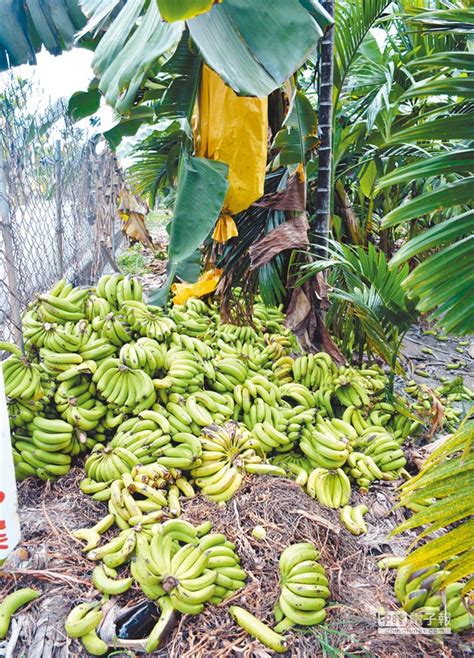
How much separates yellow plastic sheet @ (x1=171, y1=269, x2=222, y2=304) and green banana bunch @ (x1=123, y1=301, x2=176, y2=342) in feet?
3.49

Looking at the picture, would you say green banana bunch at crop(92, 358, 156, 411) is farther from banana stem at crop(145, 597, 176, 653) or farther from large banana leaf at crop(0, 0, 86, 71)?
large banana leaf at crop(0, 0, 86, 71)

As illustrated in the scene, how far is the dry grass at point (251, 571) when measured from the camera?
1.67m

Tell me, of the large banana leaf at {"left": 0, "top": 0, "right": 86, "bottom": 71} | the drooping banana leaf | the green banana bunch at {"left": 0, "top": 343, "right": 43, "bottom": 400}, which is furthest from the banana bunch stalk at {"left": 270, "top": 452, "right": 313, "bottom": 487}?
the large banana leaf at {"left": 0, "top": 0, "right": 86, "bottom": 71}

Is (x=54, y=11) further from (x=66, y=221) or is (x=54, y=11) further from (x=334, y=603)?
(x=334, y=603)

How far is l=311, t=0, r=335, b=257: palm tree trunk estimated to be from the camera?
3.13m

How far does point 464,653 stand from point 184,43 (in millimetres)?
3227

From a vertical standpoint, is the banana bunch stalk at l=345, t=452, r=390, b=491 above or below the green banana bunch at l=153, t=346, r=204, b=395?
below

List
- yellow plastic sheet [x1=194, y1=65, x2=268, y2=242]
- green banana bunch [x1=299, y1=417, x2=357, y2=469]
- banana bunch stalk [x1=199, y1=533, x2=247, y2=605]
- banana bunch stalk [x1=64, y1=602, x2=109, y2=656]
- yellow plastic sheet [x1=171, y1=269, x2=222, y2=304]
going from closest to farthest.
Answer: banana bunch stalk [x1=64, y1=602, x2=109, y2=656], banana bunch stalk [x1=199, y1=533, x2=247, y2=605], green banana bunch [x1=299, y1=417, x2=357, y2=469], yellow plastic sheet [x1=194, y1=65, x2=268, y2=242], yellow plastic sheet [x1=171, y1=269, x2=222, y2=304]

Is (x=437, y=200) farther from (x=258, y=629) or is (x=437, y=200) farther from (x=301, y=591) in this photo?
(x=258, y=629)

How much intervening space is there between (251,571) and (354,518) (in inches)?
25.5

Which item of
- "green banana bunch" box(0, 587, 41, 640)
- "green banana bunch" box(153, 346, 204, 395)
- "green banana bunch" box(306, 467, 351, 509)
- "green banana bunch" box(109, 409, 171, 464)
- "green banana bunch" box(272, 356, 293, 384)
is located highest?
"green banana bunch" box(153, 346, 204, 395)

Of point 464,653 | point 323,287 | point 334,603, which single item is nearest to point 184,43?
point 323,287

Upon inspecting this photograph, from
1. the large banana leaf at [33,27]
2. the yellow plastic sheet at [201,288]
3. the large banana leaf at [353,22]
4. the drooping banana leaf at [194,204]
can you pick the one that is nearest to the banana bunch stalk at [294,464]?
the drooping banana leaf at [194,204]

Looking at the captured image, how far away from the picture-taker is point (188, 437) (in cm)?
241
